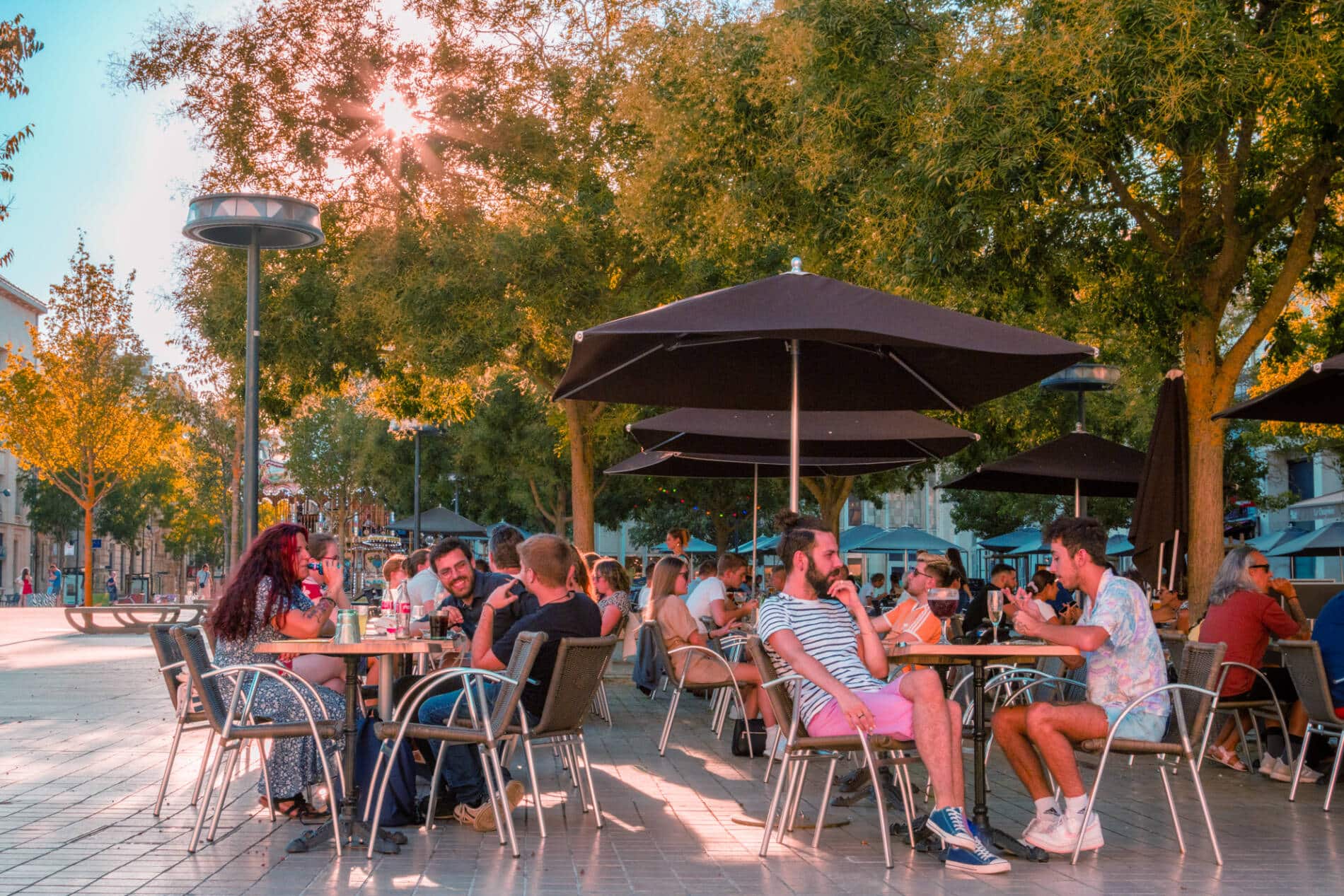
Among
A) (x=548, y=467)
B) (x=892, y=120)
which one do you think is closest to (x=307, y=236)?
(x=892, y=120)

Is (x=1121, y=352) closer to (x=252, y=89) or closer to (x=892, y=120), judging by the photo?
(x=892, y=120)

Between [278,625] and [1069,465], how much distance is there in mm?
8080

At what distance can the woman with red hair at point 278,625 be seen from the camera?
6730mm

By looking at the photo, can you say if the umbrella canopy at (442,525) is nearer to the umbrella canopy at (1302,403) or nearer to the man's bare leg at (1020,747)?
the umbrella canopy at (1302,403)

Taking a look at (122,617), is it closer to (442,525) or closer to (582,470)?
(442,525)

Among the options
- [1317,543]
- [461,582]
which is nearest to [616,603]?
[461,582]

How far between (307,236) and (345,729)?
6.40m

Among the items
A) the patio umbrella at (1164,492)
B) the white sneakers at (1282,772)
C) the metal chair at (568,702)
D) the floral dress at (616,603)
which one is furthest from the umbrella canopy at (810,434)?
the metal chair at (568,702)

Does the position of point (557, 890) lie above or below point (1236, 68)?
below

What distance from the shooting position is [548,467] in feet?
137

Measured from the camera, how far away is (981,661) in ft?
20.9

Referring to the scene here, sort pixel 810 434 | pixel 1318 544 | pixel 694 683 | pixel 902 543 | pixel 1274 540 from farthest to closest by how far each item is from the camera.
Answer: pixel 1274 540
pixel 902 543
pixel 1318 544
pixel 810 434
pixel 694 683

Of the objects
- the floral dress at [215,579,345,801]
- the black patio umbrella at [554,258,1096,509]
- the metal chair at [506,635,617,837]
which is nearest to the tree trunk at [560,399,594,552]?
the black patio umbrella at [554,258,1096,509]

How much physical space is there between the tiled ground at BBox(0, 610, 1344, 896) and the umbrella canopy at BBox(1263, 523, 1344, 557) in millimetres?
18256
